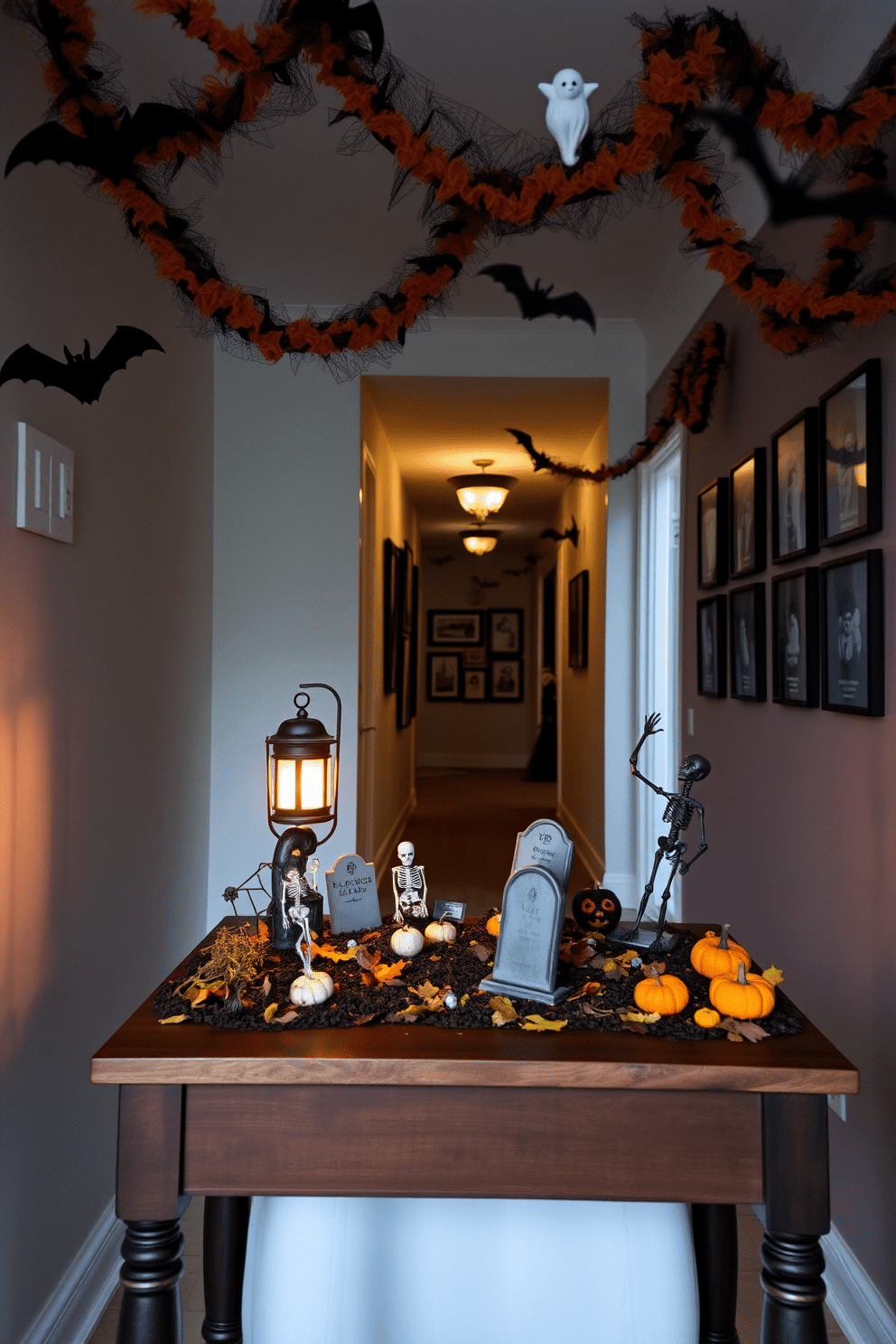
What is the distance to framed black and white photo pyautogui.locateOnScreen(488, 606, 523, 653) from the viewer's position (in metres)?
13.0

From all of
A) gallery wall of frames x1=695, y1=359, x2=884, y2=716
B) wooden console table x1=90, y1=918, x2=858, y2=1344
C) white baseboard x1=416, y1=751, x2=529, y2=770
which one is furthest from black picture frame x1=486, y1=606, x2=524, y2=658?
wooden console table x1=90, y1=918, x2=858, y2=1344

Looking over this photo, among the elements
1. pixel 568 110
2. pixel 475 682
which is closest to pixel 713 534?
pixel 568 110

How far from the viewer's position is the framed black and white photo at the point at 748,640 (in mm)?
2859

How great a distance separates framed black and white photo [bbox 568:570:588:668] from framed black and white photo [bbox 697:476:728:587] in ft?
8.80

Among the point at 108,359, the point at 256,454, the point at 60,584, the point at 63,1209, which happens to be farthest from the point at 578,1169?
the point at 256,454

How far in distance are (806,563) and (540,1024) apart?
5.17ft

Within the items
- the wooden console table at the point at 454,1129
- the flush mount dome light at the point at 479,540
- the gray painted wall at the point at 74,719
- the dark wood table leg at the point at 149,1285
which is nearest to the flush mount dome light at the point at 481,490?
the flush mount dome light at the point at 479,540

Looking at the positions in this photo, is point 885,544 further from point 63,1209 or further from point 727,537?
point 63,1209

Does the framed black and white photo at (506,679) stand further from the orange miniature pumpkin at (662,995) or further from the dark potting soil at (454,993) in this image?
the orange miniature pumpkin at (662,995)

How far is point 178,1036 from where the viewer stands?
4.36 feet

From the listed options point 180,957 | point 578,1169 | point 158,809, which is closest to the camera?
point 578,1169

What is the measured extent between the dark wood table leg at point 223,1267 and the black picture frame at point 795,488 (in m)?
1.88

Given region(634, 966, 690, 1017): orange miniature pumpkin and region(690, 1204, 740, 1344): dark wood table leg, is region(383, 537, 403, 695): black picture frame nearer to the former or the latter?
region(690, 1204, 740, 1344): dark wood table leg

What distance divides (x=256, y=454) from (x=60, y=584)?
8.55 feet
